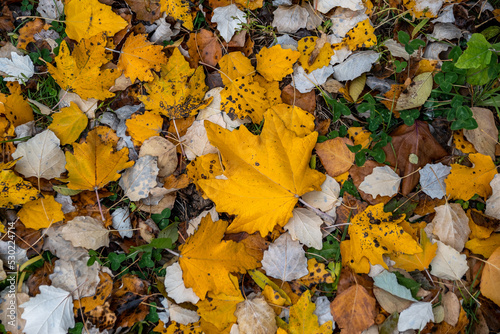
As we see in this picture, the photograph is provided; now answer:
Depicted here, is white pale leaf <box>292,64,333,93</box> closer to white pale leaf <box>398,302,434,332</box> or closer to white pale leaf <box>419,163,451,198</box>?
white pale leaf <box>419,163,451,198</box>

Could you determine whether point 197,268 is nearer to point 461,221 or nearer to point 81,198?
point 81,198

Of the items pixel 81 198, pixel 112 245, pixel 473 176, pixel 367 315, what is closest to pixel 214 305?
pixel 112 245

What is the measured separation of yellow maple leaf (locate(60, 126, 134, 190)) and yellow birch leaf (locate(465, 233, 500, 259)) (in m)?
1.98

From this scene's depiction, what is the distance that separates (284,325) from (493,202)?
4.36ft

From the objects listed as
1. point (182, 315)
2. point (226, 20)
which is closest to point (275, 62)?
point (226, 20)

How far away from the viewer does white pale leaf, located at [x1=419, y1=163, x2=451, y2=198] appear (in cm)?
185

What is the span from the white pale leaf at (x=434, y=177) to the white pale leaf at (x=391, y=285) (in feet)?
1.70

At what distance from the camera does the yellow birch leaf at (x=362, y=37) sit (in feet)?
6.36

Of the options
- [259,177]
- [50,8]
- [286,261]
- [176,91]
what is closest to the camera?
[259,177]

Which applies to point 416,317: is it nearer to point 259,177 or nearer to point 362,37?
point 259,177

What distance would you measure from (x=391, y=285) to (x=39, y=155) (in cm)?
211

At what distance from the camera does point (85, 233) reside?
72.9 inches

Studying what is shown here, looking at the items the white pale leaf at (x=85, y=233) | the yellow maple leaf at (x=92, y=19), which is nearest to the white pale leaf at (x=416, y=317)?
the white pale leaf at (x=85, y=233)

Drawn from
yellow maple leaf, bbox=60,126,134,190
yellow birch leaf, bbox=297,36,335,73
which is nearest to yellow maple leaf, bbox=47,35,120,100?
yellow maple leaf, bbox=60,126,134,190
